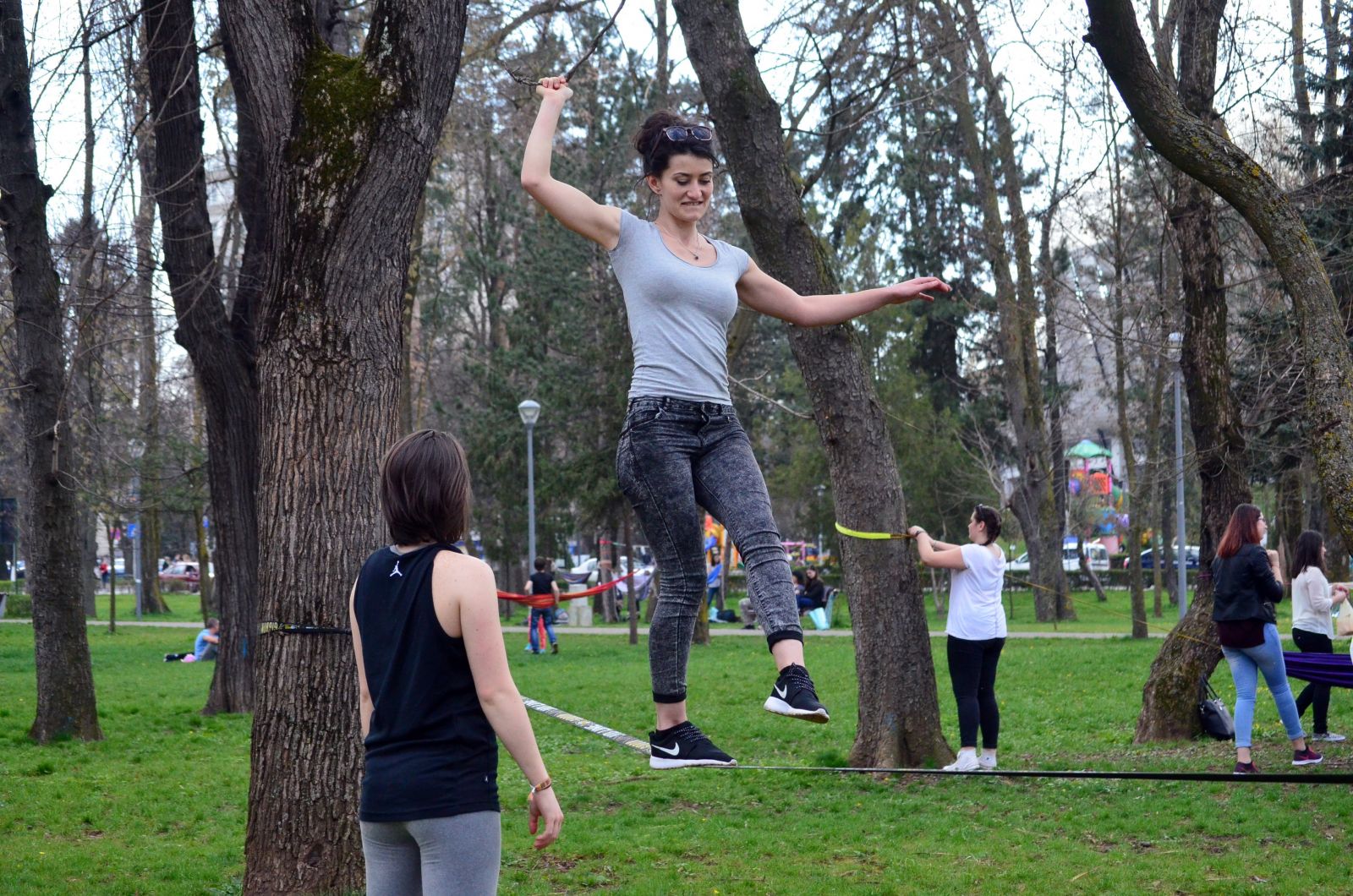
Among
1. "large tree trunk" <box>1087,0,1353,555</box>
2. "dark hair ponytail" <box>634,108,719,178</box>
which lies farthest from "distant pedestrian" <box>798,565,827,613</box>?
"dark hair ponytail" <box>634,108,719,178</box>

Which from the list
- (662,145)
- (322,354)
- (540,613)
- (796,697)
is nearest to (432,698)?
(796,697)

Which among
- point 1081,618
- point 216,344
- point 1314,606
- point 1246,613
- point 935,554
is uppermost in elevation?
point 216,344

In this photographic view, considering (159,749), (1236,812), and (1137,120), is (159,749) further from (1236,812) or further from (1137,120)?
(1137,120)

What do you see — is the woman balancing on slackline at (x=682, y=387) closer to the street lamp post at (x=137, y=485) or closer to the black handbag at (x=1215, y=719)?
the black handbag at (x=1215, y=719)

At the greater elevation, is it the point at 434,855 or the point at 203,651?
the point at 434,855

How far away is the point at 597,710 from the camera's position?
16031 millimetres

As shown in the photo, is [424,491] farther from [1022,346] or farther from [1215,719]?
[1022,346]

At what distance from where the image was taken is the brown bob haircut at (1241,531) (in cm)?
971

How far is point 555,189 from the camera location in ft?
13.9

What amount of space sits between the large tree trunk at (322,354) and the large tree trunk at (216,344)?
674cm

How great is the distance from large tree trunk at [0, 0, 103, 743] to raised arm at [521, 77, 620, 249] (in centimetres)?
979

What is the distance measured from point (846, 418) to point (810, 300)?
17.4 ft

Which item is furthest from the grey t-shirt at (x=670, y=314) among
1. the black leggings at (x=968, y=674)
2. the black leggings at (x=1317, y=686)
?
the black leggings at (x=1317, y=686)

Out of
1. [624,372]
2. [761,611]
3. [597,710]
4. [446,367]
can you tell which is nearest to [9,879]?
[761,611]
